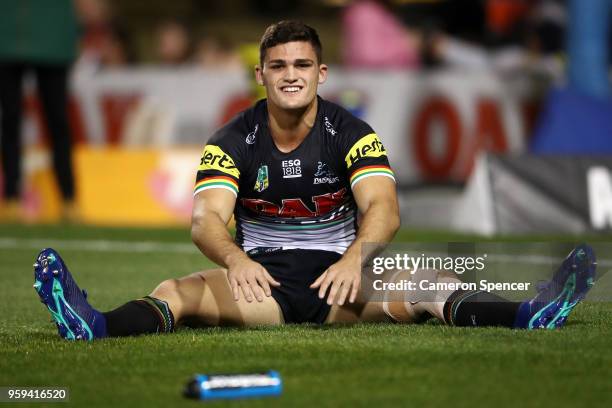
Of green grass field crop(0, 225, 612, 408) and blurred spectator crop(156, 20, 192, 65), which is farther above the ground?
blurred spectator crop(156, 20, 192, 65)

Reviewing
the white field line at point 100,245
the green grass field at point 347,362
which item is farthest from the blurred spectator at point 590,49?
the green grass field at point 347,362

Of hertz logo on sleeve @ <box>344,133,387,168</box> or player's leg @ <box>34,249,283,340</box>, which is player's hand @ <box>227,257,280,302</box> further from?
hertz logo on sleeve @ <box>344,133,387,168</box>

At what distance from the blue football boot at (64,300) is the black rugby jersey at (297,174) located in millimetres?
884

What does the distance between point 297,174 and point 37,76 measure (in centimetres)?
702

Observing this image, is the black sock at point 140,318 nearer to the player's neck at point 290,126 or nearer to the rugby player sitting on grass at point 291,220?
A: the rugby player sitting on grass at point 291,220

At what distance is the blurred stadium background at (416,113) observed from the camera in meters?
11.8

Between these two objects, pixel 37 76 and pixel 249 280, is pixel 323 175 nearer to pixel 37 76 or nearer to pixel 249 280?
pixel 249 280

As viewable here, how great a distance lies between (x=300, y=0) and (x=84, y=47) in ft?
20.1

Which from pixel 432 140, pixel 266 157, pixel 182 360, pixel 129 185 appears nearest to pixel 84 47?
pixel 129 185

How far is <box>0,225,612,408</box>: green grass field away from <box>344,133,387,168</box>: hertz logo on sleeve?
2.57ft

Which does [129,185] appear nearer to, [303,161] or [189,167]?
[189,167]

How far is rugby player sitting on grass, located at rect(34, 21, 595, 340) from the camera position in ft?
18.6

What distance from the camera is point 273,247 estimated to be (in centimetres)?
614

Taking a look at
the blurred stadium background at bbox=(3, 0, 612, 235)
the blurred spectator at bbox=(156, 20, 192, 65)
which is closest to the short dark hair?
the blurred stadium background at bbox=(3, 0, 612, 235)
